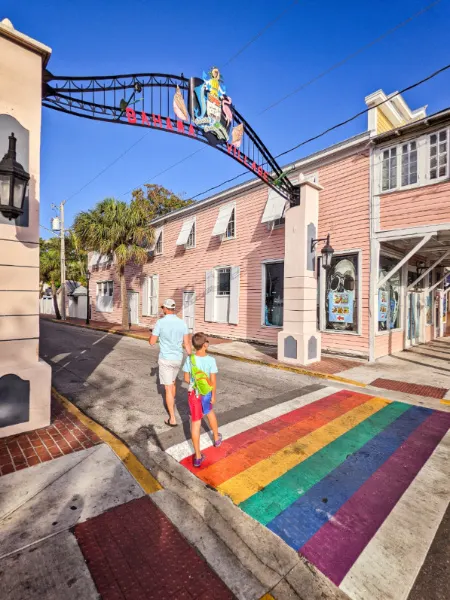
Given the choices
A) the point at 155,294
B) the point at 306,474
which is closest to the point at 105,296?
the point at 155,294

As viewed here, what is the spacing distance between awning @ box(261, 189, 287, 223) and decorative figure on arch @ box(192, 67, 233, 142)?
4.50 metres

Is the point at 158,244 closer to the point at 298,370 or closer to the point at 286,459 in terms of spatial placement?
the point at 298,370

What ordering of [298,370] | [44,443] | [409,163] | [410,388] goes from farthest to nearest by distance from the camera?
[409,163] < [298,370] < [410,388] < [44,443]

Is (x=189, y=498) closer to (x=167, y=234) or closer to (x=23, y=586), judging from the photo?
(x=23, y=586)

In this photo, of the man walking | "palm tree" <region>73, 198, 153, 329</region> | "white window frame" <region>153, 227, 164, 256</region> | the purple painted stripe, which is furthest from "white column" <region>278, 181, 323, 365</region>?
"white window frame" <region>153, 227, 164, 256</region>

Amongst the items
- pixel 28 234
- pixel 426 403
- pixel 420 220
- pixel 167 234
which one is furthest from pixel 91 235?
pixel 426 403

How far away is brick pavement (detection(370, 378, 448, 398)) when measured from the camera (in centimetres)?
653

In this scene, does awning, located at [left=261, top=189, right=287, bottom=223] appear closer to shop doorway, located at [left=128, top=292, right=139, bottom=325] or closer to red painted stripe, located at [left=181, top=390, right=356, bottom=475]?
red painted stripe, located at [left=181, top=390, right=356, bottom=475]

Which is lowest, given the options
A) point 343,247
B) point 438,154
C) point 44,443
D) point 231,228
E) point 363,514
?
point 363,514

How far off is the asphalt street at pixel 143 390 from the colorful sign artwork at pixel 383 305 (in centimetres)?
442

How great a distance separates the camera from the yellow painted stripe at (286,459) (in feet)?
10.4

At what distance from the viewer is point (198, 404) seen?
3.57 meters

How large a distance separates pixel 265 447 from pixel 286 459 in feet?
1.20

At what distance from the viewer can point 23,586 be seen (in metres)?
2.04
